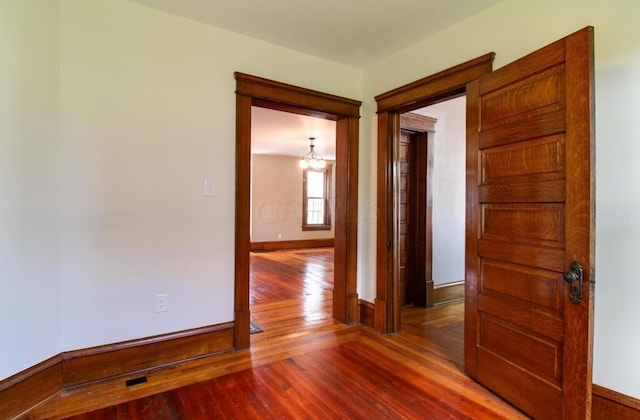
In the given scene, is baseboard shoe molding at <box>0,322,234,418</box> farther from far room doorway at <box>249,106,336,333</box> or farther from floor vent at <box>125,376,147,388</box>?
far room doorway at <box>249,106,336,333</box>

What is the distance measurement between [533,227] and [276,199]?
7.64 metres

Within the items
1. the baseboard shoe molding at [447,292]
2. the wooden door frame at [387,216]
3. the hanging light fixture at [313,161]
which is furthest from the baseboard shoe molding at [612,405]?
the hanging light fixture at [313,161]

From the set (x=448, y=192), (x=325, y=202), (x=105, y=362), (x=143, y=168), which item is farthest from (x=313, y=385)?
(x=325, y=202)

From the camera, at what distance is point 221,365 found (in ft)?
7.93

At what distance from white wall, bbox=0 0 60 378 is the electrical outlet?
1.85 ft

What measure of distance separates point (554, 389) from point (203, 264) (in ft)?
7.56

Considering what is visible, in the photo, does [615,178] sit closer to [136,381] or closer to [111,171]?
[111,171]

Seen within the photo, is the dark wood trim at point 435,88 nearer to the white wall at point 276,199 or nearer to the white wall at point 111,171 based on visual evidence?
the white wall at point 111,171

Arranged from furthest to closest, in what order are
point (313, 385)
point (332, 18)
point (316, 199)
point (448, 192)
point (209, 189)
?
point (316, 199)
point (448, 192)
point (209, 189)
point (332, 18)
point (313, 385)

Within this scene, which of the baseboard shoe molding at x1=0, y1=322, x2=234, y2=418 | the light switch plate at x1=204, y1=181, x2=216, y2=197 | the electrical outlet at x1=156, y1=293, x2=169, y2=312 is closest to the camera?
the baseboard shoe molding at x1=0, y1=322, x2=234, y2=418

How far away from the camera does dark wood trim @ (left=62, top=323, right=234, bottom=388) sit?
2.12 m

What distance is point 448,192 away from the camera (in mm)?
4066

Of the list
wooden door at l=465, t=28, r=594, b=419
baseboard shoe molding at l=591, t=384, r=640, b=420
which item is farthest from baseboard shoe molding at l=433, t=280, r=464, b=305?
baseboard shoe molding at l=591, t=384, r=640, b=420

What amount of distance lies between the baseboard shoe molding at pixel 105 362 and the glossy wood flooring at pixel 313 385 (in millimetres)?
76
